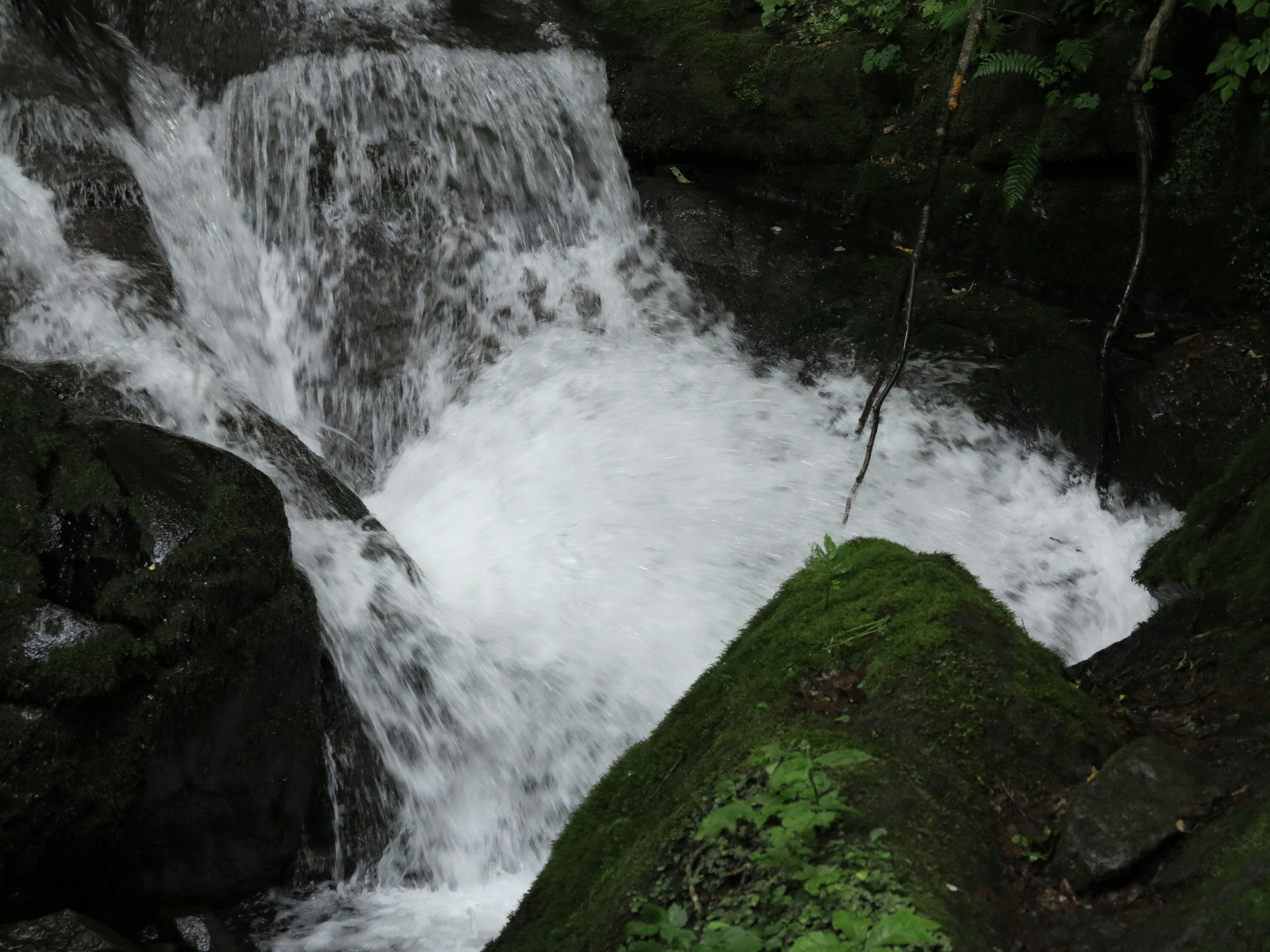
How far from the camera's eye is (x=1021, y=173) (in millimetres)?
7051

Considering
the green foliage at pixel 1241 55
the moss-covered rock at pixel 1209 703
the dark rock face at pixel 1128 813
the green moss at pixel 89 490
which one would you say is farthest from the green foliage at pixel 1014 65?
the green moss at pixel 89 490

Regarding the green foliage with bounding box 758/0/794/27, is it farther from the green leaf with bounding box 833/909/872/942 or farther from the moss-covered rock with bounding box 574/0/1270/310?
the green leaf with bounding box 833/909/872/942

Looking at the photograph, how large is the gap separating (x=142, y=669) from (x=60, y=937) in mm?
940

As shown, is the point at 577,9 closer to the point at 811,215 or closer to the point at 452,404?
the point at 811,215

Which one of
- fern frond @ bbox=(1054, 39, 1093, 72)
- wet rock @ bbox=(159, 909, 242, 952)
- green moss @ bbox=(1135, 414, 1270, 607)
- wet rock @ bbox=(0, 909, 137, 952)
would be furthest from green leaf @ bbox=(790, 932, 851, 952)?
fern frond @ bbox=(1054, 39, 1093, 72)

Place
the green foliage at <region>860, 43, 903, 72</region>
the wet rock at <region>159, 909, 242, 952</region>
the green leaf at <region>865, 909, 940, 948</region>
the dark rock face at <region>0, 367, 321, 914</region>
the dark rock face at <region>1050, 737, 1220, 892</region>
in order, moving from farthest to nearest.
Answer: the green foliage at <region>860, 43, 903, 72</region> → the wet rock at <region>159, 909, 242, 952</region> → the dark rock face at <region>0, 367, 321, 914</region> → the dark rock face at <region>1050, 737, 1220, 892</region> → the green leaf at <region>865, 909, 940, 948</region>

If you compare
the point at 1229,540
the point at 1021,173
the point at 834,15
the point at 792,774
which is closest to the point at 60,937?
the point at 792,774

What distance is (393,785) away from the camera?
4.62 metres

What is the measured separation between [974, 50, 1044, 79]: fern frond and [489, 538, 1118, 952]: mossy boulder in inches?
201

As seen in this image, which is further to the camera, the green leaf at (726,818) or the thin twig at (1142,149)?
the thin twig at (1142,149)

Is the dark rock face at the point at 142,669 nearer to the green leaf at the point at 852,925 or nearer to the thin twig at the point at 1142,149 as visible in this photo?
the green leaf at the point at 852,925

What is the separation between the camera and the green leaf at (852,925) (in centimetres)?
→ 182

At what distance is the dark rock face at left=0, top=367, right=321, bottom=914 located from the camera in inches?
144

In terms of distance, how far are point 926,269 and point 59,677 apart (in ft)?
22.1
